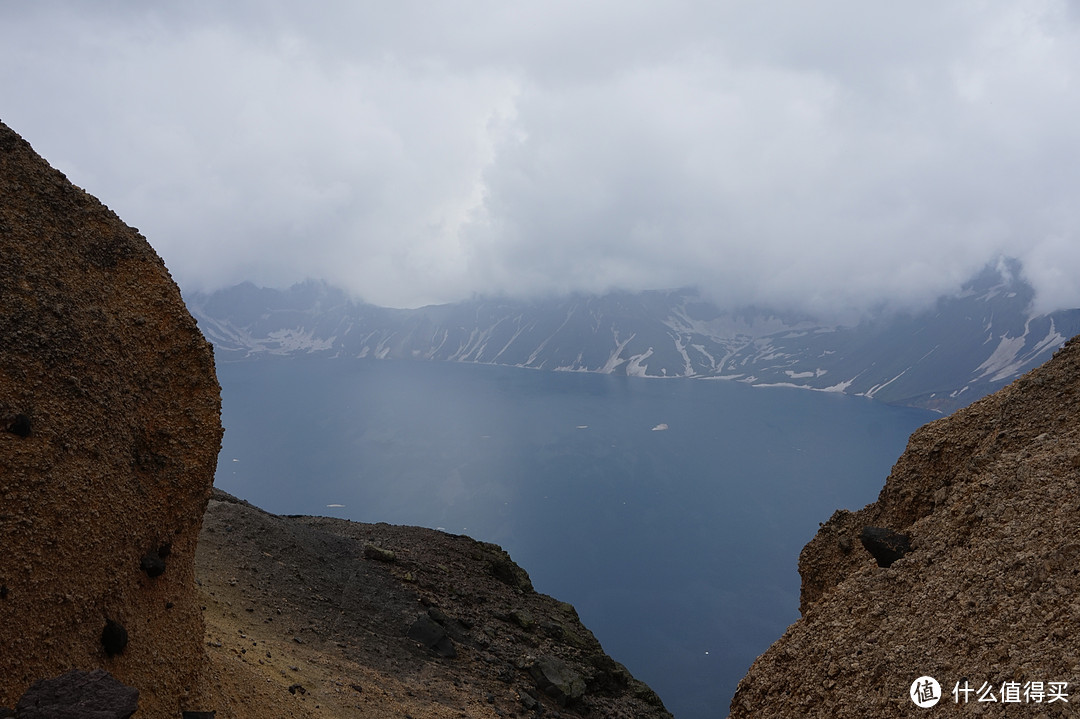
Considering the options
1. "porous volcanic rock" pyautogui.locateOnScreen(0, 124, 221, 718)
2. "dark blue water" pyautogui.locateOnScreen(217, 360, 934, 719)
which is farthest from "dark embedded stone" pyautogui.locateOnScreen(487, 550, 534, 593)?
"dark blue water" pyautogui.locateOnScreen(217, 360, 934, 719)

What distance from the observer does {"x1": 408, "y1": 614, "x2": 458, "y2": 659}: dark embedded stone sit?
68.5ft

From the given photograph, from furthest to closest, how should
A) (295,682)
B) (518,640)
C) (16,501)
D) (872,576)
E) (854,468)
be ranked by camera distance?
(854,468) < (518,640) < (295,682) < (872,576) < (16,501)

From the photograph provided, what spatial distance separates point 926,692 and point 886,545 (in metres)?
3.41

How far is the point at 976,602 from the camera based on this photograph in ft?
23.7

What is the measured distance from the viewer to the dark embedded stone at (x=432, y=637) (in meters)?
20.9

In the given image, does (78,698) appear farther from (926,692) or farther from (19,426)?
(926,692)

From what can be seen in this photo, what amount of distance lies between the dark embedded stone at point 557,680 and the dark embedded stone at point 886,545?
14.2 m

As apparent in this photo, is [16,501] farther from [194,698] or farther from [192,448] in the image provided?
[194,698]

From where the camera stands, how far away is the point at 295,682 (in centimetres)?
1426

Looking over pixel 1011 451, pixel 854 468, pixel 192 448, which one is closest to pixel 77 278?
pixel 192 448

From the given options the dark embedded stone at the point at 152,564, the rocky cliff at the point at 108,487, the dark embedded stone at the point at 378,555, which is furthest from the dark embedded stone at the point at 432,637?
the dark embedded stone at the point at 152,564

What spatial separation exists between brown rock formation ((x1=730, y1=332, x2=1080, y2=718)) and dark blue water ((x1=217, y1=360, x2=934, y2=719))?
60.0m

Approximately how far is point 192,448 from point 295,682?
24.4 ft

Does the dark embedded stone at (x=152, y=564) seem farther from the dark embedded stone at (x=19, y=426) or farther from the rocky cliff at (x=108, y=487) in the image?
the dark embedded stone at (x=19, y=426)
